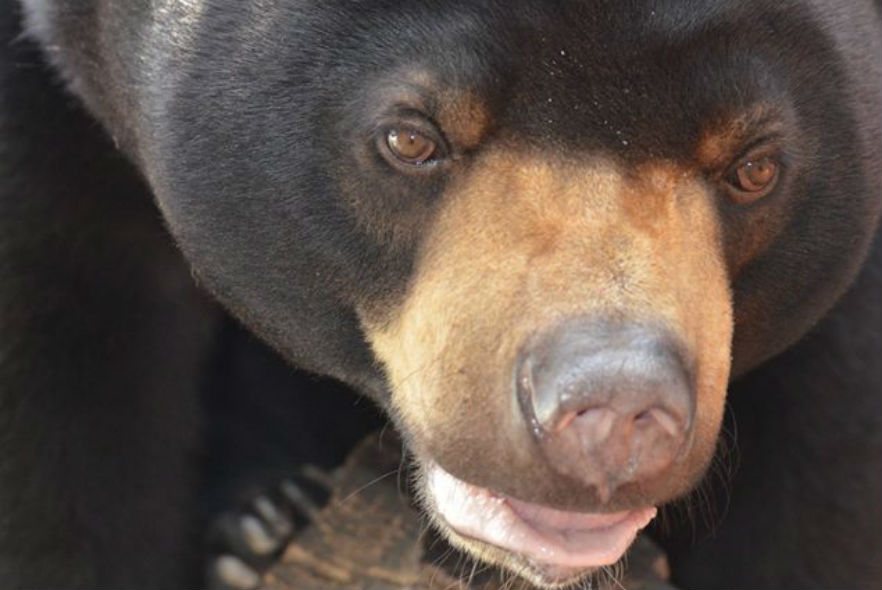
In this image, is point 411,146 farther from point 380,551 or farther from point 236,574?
point 236,574

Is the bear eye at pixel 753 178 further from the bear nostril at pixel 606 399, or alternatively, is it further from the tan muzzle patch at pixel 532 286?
the bear nostril at pixel 606 399

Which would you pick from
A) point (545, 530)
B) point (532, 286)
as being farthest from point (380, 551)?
point (532, 286)

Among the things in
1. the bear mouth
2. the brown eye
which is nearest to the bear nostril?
the bear mouth

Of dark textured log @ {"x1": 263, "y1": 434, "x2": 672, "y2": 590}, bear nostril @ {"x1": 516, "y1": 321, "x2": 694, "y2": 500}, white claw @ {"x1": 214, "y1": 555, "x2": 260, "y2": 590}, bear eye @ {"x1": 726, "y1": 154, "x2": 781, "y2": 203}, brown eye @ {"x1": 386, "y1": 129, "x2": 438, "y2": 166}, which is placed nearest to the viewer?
bear nostril @ {"x1": 516, "y1": 321, "x2": 694, "y2": 500}

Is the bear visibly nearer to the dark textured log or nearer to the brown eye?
the brown eye

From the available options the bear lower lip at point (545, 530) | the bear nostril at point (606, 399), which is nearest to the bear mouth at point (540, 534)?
the bear lower lip at point (545, 530)

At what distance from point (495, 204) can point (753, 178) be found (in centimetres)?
63

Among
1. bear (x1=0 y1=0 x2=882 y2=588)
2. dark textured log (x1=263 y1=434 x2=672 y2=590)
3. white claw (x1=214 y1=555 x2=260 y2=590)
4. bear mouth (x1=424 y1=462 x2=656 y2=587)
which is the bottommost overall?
white claw (x1=214 y1=555 x2=260 y2=590)

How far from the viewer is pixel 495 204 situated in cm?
411

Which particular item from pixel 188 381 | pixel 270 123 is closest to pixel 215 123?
pixel 270 123

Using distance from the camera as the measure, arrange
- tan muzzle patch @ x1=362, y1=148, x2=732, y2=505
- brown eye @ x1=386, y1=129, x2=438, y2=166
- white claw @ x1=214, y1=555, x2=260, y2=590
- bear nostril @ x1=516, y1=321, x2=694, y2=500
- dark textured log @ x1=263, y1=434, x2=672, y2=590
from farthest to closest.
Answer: white claw @ x1=214, y1=555, x2=260, y2=590
dark textured log @ x1=263, y1=434, x2=672, y2=590
brown eye @ x1=386, y1=129, x2=438, y2=166
tan muzzle patch @ x1=362, y1=148, x2=732, y2=505
bear nostril @ x1=516, y1=321, x2=694, y2=500

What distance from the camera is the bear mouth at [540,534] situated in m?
4.25

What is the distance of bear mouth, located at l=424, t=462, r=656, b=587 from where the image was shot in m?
4.25

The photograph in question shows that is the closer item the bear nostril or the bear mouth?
the bear nostril
